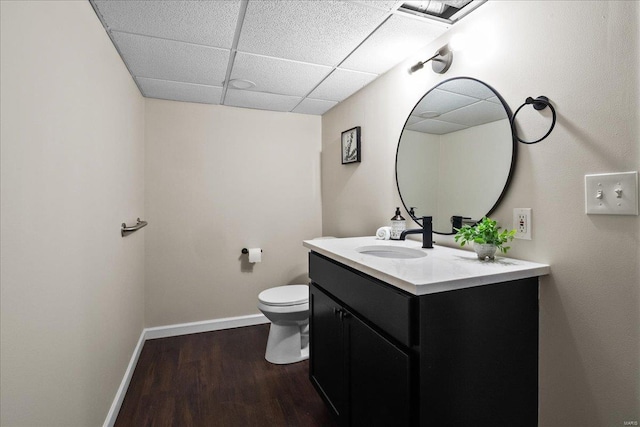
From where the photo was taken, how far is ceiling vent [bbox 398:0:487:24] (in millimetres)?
1458

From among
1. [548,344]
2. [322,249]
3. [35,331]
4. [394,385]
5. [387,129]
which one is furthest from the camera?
[387,129]

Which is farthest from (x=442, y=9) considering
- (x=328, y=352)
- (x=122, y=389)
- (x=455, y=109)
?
(x=122, y=389)

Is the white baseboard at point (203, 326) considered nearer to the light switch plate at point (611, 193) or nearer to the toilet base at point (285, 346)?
the toilet base at point (285, 346)

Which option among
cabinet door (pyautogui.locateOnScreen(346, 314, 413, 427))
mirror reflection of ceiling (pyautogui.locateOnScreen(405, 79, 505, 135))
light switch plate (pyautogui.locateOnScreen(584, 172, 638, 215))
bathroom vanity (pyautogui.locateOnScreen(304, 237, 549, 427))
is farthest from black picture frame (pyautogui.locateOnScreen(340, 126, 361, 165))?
light switch plate (pyautogui.locateOnScreen(584, 172, 638, 215))

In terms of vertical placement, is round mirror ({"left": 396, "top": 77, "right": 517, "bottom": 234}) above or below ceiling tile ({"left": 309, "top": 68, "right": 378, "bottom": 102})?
below

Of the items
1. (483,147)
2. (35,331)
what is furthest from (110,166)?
(483,147)

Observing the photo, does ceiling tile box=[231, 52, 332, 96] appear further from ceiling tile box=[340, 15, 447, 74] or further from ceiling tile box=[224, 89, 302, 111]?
ceiling tile box=[340, 15, 447, 74]

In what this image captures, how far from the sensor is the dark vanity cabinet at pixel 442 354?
39.0 inches

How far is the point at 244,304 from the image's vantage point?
3043mm

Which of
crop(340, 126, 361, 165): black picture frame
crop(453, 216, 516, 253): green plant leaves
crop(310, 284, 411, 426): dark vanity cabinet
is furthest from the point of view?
crop(340, 126, 361, 165): black picture frame

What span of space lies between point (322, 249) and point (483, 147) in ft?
3.00

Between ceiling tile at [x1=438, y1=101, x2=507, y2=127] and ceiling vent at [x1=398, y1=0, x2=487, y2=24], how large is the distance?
1.43 feet

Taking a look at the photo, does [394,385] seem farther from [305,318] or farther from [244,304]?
[244,304]

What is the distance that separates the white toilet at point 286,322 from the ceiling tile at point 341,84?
159cm
